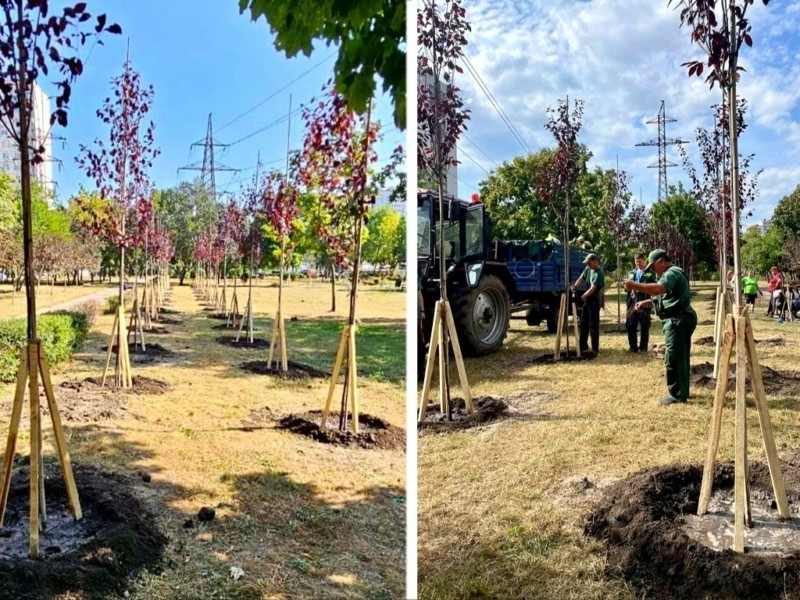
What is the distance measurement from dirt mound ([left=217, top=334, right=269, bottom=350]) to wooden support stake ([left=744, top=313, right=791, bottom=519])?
4699mm

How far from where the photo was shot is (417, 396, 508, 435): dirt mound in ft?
9.71

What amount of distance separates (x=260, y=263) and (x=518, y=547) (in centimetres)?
750

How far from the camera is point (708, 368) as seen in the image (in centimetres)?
432

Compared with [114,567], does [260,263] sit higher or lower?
higher

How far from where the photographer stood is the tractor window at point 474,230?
15.6ft

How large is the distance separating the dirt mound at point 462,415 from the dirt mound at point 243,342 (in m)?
3.10

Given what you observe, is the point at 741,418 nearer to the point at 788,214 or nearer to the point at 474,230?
the point at 474,230

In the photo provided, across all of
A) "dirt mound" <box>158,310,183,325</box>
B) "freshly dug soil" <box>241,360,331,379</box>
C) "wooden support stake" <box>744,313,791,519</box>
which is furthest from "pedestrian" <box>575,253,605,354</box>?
"dirt mound" <box>158,310,183,325</box>

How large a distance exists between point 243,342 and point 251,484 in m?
3.69

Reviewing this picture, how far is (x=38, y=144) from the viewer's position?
7.27 feet

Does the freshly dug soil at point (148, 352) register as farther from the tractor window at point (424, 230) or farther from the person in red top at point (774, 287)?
the person in red top at point (774, 287)

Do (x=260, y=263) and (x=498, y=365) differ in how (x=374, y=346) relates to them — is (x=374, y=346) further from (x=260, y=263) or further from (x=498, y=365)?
(x=260, y=263)

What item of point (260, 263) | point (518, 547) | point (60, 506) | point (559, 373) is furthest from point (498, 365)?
point (260, 263)

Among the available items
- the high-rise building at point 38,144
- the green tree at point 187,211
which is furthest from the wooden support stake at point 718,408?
the green tree at point 187,211
